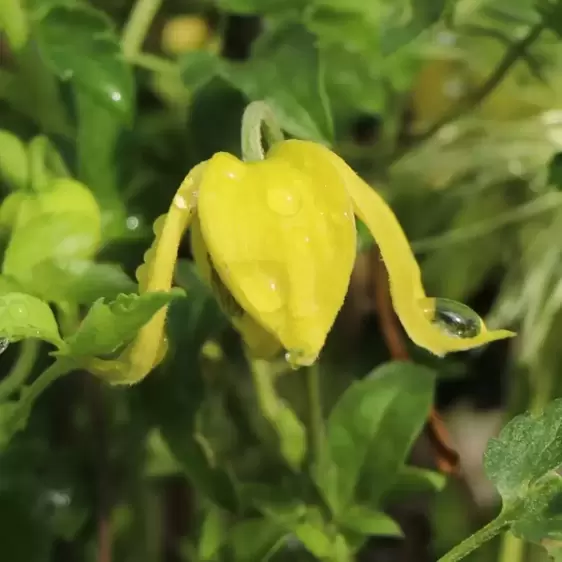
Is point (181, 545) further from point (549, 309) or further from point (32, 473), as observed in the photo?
point (549, 309)

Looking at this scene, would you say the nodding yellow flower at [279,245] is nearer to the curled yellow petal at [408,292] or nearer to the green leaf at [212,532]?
the curled yellow petal at [408,292]

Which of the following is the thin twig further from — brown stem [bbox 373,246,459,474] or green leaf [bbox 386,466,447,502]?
green leaf [bbox 386,466,447,502]

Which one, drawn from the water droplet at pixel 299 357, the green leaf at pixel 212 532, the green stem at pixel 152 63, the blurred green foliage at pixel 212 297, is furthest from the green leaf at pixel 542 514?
the green stem at pixel 152 63

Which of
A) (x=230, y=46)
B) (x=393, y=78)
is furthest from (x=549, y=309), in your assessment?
(x=230, y=46)

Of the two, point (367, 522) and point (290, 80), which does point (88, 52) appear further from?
point (367, 522)

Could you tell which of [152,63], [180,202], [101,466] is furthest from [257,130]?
[101,466]

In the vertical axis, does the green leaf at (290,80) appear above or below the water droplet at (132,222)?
above
